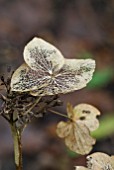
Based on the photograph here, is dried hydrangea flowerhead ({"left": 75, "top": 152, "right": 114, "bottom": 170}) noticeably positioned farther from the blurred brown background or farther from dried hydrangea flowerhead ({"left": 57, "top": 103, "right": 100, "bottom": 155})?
the blurred brown background

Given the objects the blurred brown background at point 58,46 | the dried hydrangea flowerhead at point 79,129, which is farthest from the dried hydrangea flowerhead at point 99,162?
the blurred brown background at point 58,46

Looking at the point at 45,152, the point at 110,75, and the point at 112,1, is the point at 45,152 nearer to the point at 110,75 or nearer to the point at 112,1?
the point at 110,75

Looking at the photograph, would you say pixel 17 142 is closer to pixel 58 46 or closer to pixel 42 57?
pixel 42 57

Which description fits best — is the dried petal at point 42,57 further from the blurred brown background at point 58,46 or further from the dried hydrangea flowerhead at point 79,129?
the blurred brown background at point 58,46

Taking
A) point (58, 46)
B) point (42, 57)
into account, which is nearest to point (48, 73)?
point (42, 57)

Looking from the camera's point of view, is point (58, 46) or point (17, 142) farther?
point (58, 46)

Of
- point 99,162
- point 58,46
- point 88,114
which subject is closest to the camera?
point 99,162

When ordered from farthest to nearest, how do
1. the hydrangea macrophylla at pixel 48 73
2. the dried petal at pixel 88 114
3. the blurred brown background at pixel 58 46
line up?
the blurred brown background at pixel 58 46, the dried petal at pixel 88 114, the hydrangea macrophylla at pixel 48 73
